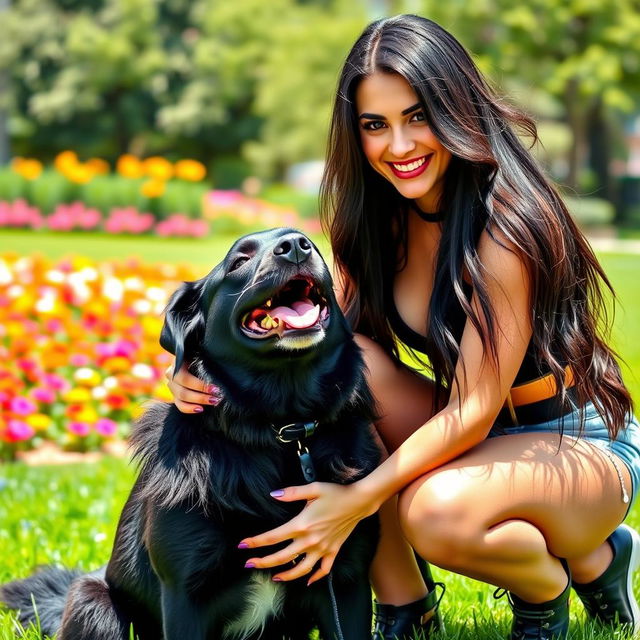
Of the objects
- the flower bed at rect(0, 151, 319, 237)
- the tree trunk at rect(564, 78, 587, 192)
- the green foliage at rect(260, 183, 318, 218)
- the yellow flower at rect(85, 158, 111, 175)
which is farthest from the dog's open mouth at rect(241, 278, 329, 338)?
the tree trunk at rect(564, 78, 587, 192)

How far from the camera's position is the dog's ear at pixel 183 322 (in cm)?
230

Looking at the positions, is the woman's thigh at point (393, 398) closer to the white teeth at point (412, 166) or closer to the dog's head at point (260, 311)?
the dog's head at point (260, 311)

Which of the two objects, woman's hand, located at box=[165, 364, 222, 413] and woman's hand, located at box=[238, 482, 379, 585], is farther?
woman's hand, located at box=[165, 364, 222, 413]

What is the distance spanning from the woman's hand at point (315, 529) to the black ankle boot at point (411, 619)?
50 centimetres

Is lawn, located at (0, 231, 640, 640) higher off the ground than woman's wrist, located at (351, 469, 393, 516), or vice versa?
woman's wrist, located at (351, 469, 393, 516)

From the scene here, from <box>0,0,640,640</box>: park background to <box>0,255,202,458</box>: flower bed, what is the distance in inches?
0.5

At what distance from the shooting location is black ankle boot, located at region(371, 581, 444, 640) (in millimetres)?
2613

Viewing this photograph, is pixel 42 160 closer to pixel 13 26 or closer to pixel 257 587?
pixel 13 26

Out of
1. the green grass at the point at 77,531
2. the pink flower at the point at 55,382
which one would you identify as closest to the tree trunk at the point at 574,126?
the pink flower at the point at 55,382

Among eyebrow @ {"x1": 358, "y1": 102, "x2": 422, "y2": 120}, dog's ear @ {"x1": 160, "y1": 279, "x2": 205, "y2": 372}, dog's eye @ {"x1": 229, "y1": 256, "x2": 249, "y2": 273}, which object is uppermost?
eyebrow @ {"x1": 358, "y1": 102, "x2": 422, "y2": 120}

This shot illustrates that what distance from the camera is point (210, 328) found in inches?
92.1

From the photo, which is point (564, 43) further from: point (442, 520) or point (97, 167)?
point (442, 520)

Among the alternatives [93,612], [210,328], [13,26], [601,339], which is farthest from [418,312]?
[13,26]

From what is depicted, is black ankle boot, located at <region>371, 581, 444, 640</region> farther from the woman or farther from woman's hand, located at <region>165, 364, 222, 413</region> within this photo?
woman's hand, located at <region>165, 364, 222, 413</region>
